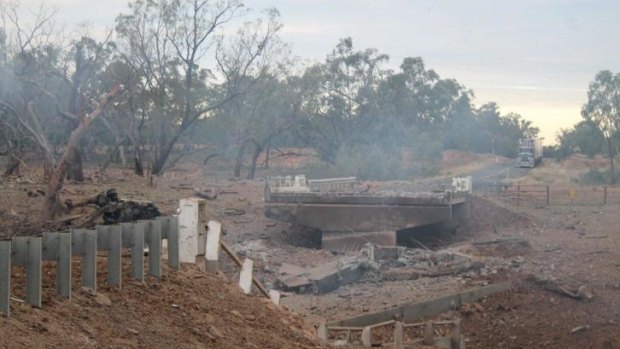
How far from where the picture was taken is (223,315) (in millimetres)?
8203

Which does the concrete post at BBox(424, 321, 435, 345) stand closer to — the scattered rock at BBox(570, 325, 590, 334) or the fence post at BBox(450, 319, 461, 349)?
the fence post at BBox(450, 319, 461, 349)

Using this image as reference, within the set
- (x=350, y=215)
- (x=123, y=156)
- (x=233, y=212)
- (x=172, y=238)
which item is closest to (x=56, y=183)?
(x=233, y=212)

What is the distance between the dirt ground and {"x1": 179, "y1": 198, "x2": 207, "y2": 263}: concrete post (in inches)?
12.3

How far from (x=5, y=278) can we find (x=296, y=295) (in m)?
11.5

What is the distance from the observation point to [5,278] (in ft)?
20.0

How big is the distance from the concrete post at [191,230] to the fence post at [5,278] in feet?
10.2

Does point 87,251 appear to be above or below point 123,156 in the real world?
below

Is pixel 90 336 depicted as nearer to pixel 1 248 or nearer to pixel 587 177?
pixel 1 248

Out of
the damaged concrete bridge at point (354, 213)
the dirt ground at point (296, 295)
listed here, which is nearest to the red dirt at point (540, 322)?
the dirt ground at point (296, 295)

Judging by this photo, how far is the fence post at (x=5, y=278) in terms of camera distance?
611cm

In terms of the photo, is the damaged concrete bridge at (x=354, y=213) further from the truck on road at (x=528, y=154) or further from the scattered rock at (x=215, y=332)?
the truck on road at (x=528, y=154)

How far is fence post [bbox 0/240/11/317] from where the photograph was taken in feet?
20.0

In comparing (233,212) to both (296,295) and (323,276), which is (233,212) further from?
(296,295)

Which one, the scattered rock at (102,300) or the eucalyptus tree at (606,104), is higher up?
the eucalyptus tree at (606,104)
